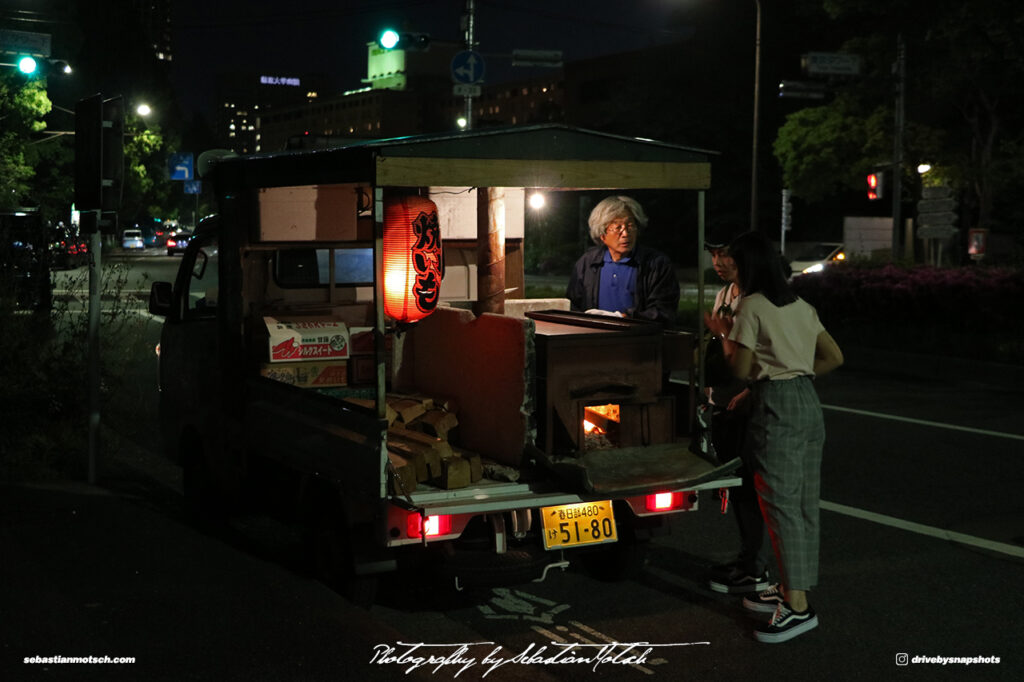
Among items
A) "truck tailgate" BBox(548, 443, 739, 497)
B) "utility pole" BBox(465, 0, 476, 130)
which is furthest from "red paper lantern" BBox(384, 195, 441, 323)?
"utility pole" BBox(465, 0, 476, 130)

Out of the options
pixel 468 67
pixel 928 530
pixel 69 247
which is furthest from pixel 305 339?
pixel 468 67

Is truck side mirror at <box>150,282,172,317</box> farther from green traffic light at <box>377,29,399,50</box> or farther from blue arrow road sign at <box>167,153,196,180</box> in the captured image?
blue arrow road sign at <box>167,153,196,180</box>

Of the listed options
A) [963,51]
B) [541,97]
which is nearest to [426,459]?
[963,51]

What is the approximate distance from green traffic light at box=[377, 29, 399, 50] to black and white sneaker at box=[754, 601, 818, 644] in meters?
17.8

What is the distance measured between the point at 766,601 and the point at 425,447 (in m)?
1.97

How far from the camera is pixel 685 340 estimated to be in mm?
6344

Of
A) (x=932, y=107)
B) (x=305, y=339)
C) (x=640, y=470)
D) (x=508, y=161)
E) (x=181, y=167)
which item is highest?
(x=181, y=167)

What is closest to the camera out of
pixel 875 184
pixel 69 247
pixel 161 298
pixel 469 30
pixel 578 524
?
pixel 578 524

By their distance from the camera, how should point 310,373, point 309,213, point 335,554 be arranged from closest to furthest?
point 335,554 < point 310,373 < point 309,213

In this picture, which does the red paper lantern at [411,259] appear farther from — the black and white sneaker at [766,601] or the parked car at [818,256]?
the parked car at [818,256]

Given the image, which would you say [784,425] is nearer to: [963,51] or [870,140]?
[963,51]

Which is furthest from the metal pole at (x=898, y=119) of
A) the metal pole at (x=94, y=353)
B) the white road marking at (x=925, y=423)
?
the metal pole at (x=94, y=353)

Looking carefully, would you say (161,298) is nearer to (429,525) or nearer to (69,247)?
(429,525)

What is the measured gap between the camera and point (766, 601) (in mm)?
6008
